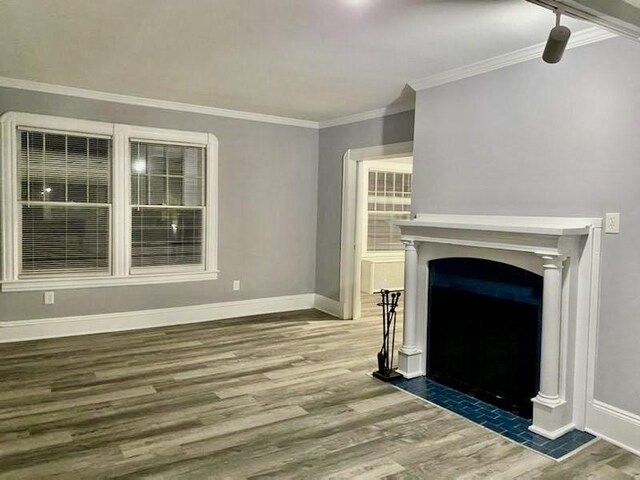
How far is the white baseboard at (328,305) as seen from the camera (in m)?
6.08

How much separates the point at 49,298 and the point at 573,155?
4.81 metres

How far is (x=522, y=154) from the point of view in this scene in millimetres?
3318

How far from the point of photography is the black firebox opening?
3232 mm

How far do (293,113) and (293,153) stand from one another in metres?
0.63

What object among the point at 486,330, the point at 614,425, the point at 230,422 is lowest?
the point at 230,422

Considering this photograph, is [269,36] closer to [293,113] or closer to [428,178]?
[428,178]

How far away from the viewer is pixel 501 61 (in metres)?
3.41

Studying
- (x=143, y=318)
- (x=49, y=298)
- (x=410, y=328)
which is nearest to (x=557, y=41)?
(x=410, y=328)

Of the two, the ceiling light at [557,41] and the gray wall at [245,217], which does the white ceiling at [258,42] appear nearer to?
the ceiling light at [557,41]

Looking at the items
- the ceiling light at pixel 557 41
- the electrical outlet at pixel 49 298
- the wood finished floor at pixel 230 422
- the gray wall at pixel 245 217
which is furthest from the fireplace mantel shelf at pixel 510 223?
the electrical outlet at pixel 49 298

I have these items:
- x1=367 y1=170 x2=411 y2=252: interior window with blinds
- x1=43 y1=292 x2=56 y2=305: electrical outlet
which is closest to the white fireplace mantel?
x1=43 y1=292 x2=56 y2=305: electrical outlet

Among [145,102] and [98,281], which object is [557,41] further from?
[98,281]

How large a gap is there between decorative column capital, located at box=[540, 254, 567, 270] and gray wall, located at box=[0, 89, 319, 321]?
3787 millimetres

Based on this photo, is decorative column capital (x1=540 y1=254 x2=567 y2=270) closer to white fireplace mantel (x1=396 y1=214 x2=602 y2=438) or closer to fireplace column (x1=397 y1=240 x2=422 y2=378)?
white fireplace mantel (x1=396 y1=214 x2=602 y2=438)
